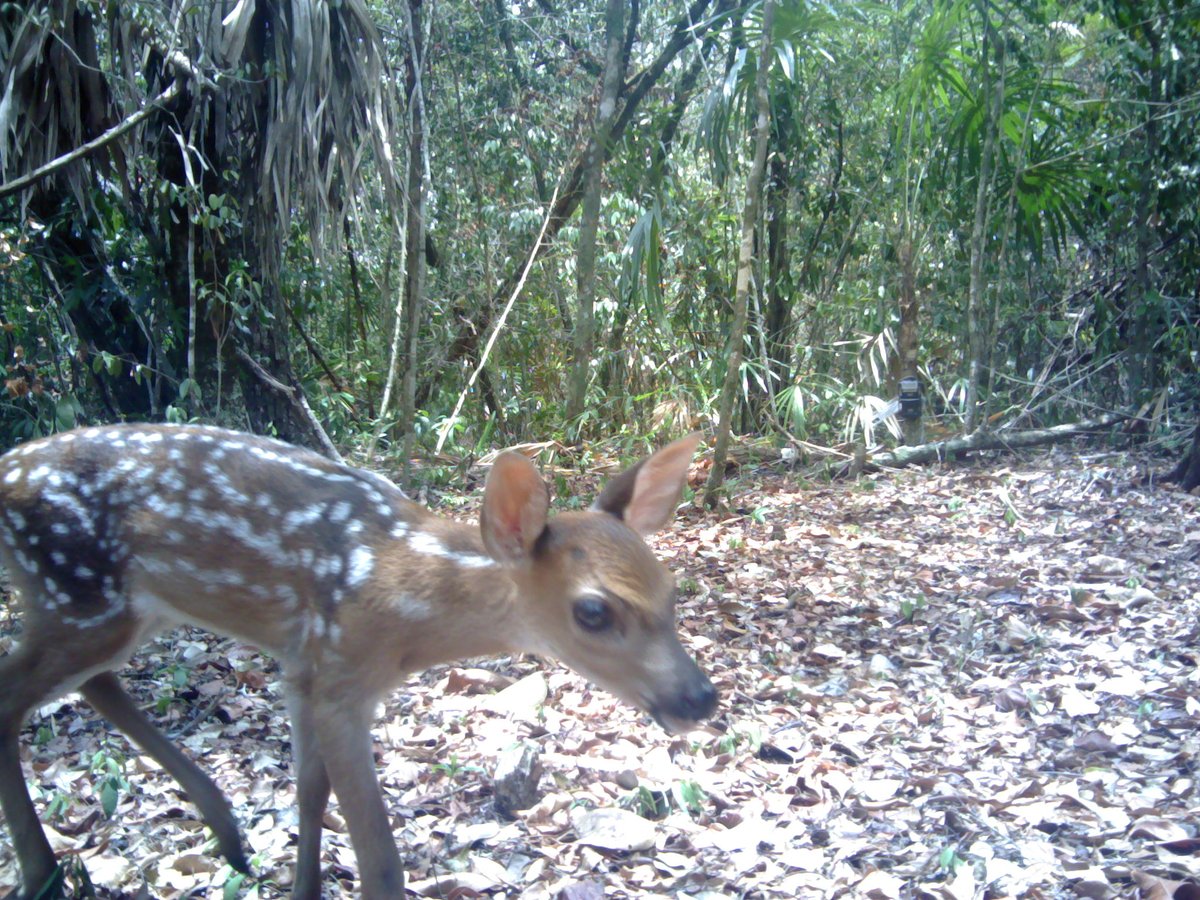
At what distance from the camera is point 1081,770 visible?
356 cm

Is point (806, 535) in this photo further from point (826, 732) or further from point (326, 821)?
point (326, 821)

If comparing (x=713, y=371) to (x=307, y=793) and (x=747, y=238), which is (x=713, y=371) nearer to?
(x=747, y=238)

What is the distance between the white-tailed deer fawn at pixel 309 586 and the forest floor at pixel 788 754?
19.6 inches

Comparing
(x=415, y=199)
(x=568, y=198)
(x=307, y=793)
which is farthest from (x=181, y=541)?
(x=568, y=198)

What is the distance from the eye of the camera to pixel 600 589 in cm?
267

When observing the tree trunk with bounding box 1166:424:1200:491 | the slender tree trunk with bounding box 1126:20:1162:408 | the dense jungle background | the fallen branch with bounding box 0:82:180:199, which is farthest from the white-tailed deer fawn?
the slender tree trunk with bounding box 1126:20:1162:408

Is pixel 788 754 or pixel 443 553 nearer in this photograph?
pixel 443 553

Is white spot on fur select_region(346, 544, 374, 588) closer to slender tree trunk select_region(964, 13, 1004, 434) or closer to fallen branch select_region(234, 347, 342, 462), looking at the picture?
fallen branch select_region(234, 347, 342, 462)

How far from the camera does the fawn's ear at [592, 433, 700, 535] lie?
9.68 feet

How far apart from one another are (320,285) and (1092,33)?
7.31 meters

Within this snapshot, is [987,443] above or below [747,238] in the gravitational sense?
below

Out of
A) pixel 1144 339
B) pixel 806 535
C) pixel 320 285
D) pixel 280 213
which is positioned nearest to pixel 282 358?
pixel 280 213

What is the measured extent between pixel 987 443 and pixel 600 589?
6.41m

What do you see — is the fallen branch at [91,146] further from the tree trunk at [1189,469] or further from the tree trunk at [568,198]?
the tree trunk at [1189,469]
